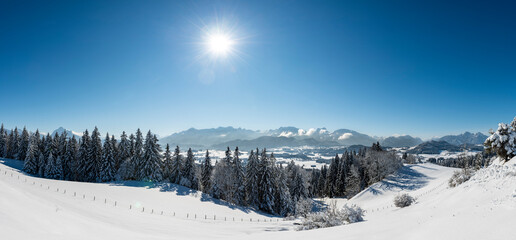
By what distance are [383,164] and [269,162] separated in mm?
39808

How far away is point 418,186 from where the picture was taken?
183 ft

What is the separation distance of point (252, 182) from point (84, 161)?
140 ft

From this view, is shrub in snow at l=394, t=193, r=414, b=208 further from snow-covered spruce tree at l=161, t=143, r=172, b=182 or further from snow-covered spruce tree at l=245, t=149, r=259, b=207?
snow-covered spruce tree at l=161, t=143, r=172, b=182

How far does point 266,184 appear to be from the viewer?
4641cm

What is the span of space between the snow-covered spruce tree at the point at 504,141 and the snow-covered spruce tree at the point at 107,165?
6847cm

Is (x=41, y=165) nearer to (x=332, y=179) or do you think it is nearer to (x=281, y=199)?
(x=281, y=199)

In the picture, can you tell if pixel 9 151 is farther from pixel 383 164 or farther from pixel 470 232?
pixel 383 164

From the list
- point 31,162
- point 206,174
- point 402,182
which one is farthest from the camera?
point 402,182

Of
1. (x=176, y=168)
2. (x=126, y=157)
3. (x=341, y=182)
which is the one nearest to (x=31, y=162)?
(x=126, y=157)

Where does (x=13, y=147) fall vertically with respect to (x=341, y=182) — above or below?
above

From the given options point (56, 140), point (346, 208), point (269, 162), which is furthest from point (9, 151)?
point (346, 208)

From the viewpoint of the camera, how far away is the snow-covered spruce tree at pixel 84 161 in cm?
5347

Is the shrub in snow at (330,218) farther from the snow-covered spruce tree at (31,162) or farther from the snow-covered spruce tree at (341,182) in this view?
the snow-covered spruce tree at (31,162)

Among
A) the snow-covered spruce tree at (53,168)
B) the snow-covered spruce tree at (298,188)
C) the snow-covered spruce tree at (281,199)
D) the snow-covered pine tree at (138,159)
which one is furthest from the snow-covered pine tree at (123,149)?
the snow-covered spruce tree at (298,188)
